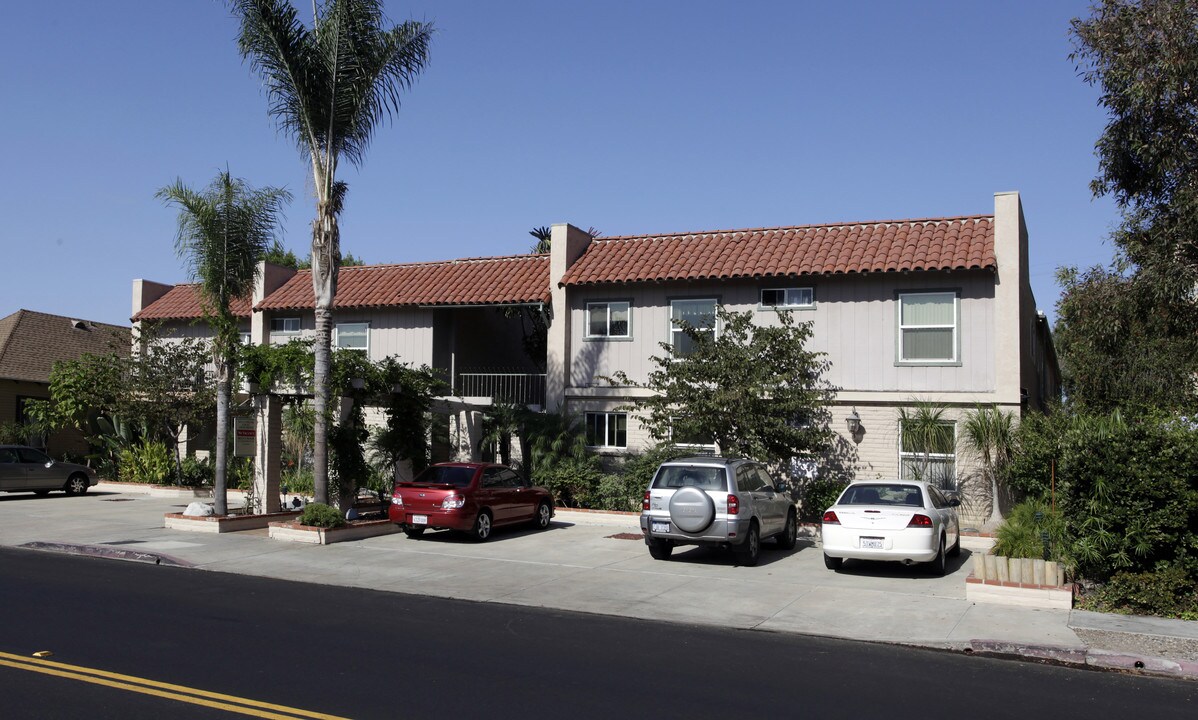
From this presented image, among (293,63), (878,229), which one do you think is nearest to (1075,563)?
(878,229)

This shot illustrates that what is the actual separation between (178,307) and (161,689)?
25.7 m

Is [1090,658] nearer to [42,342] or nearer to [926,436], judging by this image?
[926,436]

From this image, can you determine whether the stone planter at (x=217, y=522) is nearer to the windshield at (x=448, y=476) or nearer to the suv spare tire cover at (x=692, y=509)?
the windshield at (x=448, y=476)

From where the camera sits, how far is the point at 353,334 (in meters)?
26.7

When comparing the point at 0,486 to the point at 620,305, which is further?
the point at 0,486

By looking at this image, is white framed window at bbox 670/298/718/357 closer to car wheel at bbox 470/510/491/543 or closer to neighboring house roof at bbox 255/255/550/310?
neighboring house roof at bbox 255/255/550/310

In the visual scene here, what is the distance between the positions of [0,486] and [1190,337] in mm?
27792

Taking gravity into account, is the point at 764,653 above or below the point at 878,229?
below

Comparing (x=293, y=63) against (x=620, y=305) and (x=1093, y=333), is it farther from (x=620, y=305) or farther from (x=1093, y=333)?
(x=1093, y=333)

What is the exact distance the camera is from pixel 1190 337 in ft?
61.3

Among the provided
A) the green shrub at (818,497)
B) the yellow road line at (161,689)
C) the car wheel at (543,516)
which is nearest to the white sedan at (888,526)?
the green shrub at (818,497)

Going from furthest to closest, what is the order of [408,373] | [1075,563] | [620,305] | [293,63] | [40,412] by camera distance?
1. [40,412]
2. [620,305]
3. [408,373]
4. [293,63]
5. [1075,563]

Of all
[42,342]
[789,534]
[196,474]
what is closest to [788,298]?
[789,534]

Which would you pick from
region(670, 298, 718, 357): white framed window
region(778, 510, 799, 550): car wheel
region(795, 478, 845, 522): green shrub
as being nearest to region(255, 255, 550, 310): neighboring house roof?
region(670, 298, 718, 357): white framed window
